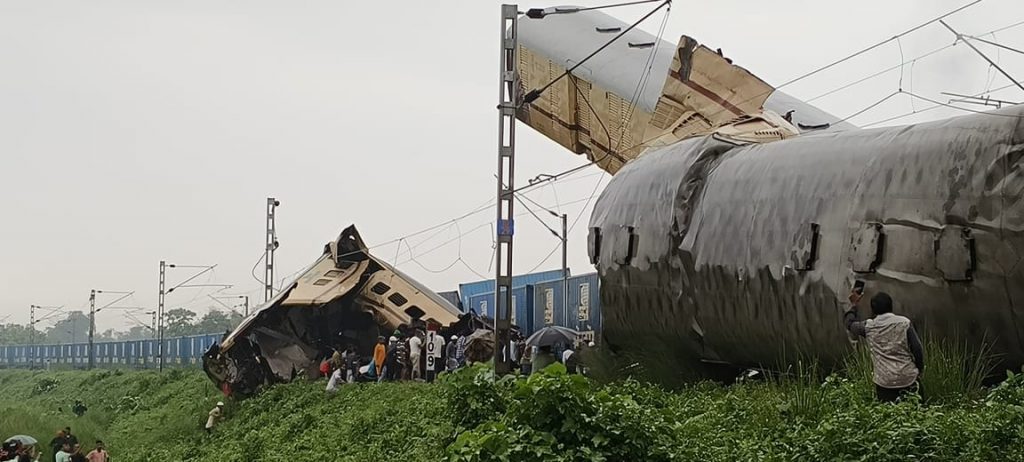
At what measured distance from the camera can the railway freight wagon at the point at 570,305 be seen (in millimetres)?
22297

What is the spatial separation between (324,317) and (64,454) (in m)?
9.45

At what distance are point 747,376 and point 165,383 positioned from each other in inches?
1254

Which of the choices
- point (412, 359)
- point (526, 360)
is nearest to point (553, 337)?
point (526, 360)

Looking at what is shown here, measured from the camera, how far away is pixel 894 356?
773cm

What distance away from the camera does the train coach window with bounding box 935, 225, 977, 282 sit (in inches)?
327

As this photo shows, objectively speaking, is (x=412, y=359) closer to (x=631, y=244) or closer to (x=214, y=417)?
(x=214, y=417)

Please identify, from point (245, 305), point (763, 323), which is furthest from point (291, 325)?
point (245, 305)

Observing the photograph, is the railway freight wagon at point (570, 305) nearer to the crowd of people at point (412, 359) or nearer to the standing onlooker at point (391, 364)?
the crowd of people at point (412, 359)

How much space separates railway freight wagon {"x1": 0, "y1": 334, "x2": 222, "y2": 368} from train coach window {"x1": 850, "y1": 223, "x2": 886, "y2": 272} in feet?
115

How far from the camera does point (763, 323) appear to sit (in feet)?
34.1

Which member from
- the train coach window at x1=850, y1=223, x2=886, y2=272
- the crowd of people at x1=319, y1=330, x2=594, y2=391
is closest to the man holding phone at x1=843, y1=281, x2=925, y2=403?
the train coach window at x1=850, y1=223, x2=886, y2=272

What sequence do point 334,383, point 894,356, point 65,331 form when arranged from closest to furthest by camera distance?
point 894,356 → point 334,383 → point 65,331

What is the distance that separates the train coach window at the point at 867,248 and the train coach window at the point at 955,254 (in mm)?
573

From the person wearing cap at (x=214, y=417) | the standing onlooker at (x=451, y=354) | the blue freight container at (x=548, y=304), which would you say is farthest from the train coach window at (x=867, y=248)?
the person wearing cap at (x=214, y=417)
